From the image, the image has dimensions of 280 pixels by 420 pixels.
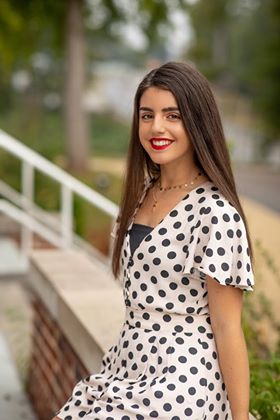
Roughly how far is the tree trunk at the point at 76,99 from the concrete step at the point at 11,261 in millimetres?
12692

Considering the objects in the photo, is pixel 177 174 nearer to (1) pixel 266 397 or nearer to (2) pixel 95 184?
(1) pixel 266 397

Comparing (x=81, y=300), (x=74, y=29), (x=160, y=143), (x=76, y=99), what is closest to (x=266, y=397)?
(x=160, y=143)

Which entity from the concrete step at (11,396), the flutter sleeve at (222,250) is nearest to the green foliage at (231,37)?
the concrete step at (11,396)

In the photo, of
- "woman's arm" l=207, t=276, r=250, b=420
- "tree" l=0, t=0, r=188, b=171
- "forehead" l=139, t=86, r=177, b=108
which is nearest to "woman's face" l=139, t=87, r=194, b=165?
"forehead" l=139, t=86, r=177, b=108

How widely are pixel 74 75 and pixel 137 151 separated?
1853 cm

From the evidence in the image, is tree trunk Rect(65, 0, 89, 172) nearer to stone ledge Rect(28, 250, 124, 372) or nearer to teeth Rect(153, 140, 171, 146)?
stone ledge Rect(28, 250, 124, 372)

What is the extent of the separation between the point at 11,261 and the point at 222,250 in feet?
17.6

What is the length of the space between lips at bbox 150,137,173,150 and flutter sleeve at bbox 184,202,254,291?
0.73 feet

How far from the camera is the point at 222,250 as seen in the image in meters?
2.03

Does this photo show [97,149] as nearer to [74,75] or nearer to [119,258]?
[74,75]

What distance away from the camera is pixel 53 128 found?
3750 cm

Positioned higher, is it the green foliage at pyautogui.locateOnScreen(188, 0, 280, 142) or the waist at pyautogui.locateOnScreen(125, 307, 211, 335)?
the green foliage at pyautogui.locateOnScreen(188, 0, 280, 142)

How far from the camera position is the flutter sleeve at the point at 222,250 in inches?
79.5

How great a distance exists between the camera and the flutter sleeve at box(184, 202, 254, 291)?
6.63 ft
